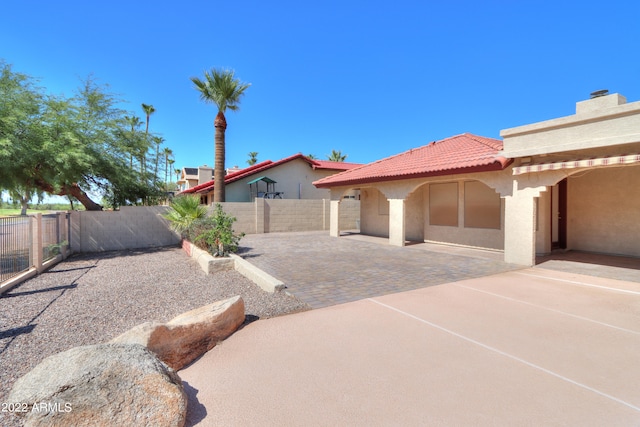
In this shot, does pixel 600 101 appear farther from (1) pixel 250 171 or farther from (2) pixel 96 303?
(1) pixel 250 171

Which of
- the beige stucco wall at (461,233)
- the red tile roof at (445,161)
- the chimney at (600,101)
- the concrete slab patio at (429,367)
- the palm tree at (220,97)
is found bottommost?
the concrete slab patio at (429,367)

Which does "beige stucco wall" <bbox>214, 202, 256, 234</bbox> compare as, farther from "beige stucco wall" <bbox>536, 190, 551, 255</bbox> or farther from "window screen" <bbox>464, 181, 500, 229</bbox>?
"beige stucco wall" <bbox>536, 190, 551, 255</bbox>

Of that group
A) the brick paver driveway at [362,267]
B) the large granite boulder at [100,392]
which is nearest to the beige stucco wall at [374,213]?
the brick paver driveway at [362,267]

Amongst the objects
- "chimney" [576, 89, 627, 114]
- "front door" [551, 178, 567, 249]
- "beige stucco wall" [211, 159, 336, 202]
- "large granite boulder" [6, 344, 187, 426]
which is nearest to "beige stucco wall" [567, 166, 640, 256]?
"front door" [551, 178, 567, 249]

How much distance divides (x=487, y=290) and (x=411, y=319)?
266 cm

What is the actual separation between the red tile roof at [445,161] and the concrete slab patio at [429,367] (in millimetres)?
5495

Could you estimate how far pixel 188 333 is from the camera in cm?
401

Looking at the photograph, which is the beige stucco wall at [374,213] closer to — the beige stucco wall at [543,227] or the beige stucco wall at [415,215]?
the beige stucco wall at [415,215]

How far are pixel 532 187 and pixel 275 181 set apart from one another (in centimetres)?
1875

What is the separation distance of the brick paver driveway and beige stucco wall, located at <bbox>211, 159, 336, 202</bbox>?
1149 cm

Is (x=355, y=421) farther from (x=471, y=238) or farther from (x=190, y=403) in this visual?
(x=471, y=238)

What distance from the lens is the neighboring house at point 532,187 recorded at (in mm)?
7918

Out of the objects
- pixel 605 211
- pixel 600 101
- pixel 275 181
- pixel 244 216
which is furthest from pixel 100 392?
pixel 275 181

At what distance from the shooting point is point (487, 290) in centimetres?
674
